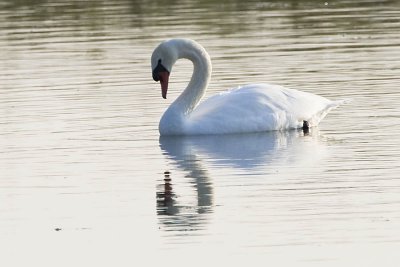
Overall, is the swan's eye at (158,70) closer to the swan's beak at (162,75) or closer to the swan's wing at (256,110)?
the swan's beak at (162,75)

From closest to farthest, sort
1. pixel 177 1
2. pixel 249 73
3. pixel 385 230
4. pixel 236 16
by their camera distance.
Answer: pixel 385 230 < pixel 249 73 < pixel 236 16 < pixel 177 1

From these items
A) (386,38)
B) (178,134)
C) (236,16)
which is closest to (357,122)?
(178,134)

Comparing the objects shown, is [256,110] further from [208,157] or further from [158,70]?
[208,157]

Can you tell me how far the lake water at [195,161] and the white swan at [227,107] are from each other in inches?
7.4

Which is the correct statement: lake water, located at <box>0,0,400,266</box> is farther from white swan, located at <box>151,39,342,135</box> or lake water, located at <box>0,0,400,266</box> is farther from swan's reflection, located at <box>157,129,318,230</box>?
white swan, located at <box>151,39,342,135</box>

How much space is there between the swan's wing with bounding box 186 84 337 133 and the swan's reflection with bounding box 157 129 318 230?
10 centimetres

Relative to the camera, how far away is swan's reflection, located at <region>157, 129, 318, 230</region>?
1101cm

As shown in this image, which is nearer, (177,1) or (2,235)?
(2,235)

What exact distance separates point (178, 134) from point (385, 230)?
5614 mm

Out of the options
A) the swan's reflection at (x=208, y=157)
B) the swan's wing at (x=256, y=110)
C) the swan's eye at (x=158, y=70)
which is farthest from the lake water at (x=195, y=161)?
the swan's eye at (x=158, y=70)

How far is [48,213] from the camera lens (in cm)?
1109

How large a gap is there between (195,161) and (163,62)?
2620 mm

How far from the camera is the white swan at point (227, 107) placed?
15320 millimetres

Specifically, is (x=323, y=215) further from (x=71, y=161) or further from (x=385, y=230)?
(x=71, y=161)
